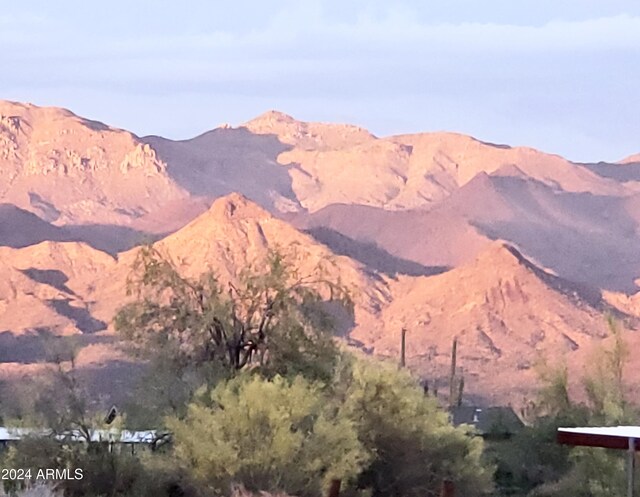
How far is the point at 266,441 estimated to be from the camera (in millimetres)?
26188

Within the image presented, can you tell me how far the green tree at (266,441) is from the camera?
25719 mm

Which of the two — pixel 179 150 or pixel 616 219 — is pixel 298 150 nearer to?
pixel 179 150

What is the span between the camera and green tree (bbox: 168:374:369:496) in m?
25.7

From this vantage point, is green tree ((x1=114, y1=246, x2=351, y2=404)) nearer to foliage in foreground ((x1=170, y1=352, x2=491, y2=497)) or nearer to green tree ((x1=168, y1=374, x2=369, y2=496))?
foliage in foreground ((x1=170, y1=352, x2=491, y2=497))

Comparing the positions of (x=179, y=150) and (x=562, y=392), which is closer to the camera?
(x=562, y=392)

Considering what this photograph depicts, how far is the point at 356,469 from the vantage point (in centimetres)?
2753

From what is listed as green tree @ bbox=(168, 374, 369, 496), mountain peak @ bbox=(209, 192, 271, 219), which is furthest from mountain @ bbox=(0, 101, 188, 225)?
green tree @ bbox=(168, 374, 369, 496)

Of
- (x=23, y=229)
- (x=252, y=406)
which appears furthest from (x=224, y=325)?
(x=23, y=229)

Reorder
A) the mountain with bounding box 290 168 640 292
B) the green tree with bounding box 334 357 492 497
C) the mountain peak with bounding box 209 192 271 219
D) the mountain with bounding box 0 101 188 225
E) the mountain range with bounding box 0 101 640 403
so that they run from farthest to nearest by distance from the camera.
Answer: the mountain with bounding box 0 101 188 225 → the mountain with bounding box 290 168 640 292 → the mountain peak with bounding box 209 192 271 219 → the mountain range with bounding box 0 101 640 403 → the green tree with bounding box 334 357 492 497

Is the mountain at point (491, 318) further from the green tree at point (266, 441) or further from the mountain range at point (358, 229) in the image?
the green tree at point (266, 441)

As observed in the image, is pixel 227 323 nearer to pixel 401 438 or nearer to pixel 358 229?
pixel 401 438

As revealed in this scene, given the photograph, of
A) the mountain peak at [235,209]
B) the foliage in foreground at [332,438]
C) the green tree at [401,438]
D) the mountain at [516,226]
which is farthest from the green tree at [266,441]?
the mountain at [516,226]

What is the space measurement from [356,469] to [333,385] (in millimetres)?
3884

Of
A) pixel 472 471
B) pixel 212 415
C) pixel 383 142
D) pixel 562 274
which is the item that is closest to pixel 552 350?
pixel 562 274
